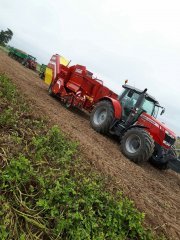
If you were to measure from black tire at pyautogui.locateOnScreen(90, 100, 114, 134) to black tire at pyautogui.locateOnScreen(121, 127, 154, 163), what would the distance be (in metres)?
1.13

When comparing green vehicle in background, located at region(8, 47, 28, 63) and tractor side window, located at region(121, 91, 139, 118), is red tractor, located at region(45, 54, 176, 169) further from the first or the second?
green vehicle in background, located at region(8, 47, 28, 63)

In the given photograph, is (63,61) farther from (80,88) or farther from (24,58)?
(24,58)

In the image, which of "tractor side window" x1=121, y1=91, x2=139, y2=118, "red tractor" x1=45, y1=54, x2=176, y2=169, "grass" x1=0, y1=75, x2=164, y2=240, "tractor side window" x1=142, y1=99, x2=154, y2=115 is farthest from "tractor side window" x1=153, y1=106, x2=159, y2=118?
"grass" x1=0, y1=75, x2=164, y2=240

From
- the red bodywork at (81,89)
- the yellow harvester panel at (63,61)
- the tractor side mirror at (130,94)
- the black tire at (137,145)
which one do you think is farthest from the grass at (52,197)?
the yellow harvester panel at (63,61)

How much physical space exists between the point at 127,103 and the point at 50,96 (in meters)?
5.15

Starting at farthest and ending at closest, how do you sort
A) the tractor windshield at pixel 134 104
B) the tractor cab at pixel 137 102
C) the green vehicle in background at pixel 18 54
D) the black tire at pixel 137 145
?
the green vehicle in background at pixel 18 54
the tractor windshield at pixel 134 104
the tractor cab at pixel 137 102
the black tire at pixel 137 145

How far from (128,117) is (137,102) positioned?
23.3 inches

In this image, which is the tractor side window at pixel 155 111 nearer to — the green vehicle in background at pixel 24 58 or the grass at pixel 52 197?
the grass at pixel 52 197

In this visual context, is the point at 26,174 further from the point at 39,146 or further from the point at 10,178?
the point at 39,146

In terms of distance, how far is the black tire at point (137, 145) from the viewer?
8.16 m

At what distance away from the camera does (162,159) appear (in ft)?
29.5

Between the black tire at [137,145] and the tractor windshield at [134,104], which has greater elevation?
the tractor windshield at [134,104]

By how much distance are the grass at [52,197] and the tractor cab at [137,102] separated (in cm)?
454

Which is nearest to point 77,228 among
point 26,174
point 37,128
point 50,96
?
point 26,174
